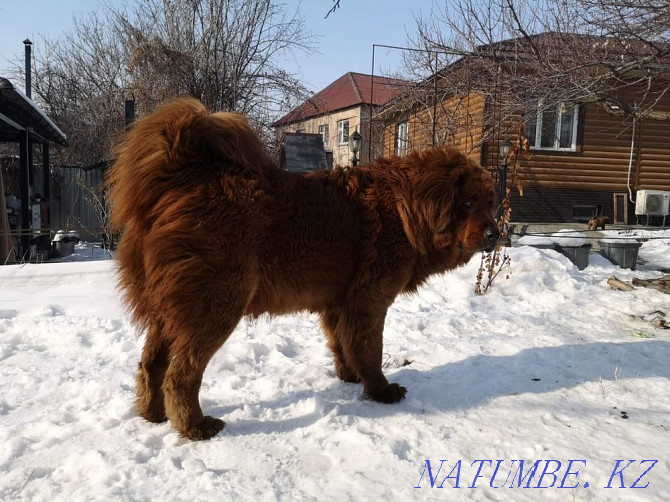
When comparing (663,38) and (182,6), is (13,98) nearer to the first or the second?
(182,6)

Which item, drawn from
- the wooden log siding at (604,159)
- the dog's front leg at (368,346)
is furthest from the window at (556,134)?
the dog's front leg at (368,346)

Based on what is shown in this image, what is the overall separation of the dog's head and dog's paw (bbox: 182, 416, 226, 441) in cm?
175

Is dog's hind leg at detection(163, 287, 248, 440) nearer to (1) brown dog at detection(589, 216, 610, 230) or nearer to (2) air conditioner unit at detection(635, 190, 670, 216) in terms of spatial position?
(1) brown dog at detection(589, 216, 610, 230)

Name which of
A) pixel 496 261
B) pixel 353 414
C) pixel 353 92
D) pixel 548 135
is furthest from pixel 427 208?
pixel 353 92

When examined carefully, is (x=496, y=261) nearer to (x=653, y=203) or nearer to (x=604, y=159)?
(x=653, y=203)

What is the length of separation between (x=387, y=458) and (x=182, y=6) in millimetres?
12730

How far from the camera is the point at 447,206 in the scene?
3281mm

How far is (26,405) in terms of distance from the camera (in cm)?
304

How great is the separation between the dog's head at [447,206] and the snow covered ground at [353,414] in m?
1.15

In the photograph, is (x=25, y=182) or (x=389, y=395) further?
Result: (x=25, y=182)

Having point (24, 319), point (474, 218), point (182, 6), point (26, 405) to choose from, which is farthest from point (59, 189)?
point (474, 218)

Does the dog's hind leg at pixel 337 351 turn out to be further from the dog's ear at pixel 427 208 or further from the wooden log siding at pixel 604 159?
the wooden log siding at pixel 604 159

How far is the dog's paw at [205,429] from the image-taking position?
8.90 ft

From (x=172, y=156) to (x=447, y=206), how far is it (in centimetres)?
186
